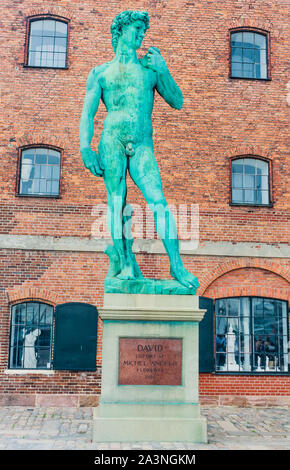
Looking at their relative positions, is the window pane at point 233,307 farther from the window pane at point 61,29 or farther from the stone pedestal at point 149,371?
the window pane at point 61,29

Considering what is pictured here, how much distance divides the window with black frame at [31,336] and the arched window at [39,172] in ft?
8.38

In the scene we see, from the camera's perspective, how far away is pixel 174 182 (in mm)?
11617

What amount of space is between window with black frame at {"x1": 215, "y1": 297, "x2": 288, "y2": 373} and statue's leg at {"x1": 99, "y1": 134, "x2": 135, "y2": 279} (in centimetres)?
574

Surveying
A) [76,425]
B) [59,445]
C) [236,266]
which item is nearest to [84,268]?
[236,266]

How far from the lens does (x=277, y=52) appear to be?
12469 mm

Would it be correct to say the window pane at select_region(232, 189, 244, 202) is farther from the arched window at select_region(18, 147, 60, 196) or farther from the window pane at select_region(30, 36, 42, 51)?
the window pane at select_region(30, 36, 42, 51)

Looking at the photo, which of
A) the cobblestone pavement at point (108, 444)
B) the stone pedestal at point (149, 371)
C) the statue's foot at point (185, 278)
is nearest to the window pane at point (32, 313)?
the cobblestone pavement at point (108, 444)

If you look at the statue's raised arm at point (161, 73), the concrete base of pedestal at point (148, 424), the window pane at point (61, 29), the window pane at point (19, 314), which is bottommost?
the concrete base of pedestal at point (148, 424)

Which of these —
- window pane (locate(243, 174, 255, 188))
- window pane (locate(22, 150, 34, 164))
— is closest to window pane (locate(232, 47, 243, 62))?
window pane (locate(243, 174, 255, 188))

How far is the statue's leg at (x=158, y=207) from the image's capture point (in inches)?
239

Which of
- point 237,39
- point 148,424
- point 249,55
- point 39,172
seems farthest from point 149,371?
point 237,39

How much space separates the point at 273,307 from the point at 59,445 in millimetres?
7325

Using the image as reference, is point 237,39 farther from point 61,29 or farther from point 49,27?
point 49,27

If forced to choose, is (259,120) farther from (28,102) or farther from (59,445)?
(59,445)
